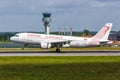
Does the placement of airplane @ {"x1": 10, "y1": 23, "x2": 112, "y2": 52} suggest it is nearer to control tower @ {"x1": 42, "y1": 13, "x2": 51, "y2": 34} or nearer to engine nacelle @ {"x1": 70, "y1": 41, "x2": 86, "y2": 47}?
engine nacelle @ {"x1": 70, "y1": 41, "x2": 86, "y2": 47}

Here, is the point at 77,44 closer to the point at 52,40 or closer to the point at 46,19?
the point at 52,40

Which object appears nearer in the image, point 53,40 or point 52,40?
point 52,40

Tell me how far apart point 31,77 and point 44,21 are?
6494 inches

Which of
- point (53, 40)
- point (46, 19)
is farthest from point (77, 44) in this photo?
point (46, 19)

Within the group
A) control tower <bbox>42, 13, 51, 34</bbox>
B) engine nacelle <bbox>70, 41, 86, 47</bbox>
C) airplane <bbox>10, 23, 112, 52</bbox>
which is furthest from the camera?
control tower <bbox>42, 13, 51, 34</bbox>

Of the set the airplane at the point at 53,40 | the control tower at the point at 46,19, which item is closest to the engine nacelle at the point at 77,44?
the airplane at the point at 53,40

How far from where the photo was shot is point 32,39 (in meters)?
82.3

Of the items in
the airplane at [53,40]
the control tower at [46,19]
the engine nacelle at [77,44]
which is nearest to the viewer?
the airplane at [53,40]

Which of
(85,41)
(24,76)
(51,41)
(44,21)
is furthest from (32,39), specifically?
(44,21)

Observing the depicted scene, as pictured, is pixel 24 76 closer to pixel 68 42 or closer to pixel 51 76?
pixel 51 76

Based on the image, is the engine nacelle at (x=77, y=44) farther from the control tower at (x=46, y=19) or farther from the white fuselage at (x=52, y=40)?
the control tower at (x=46, y=19)

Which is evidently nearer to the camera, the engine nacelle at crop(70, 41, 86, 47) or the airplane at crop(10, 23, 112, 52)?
the airplane at crop(10, 23, 112, 52)

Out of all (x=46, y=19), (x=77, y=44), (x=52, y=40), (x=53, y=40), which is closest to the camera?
(x=52, y=40)

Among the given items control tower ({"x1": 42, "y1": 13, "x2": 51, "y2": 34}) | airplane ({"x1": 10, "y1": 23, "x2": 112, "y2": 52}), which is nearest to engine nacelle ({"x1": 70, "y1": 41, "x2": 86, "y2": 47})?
airplane ({"x1": 10, "y1": 23, "x2": 112, "y2": 52})
